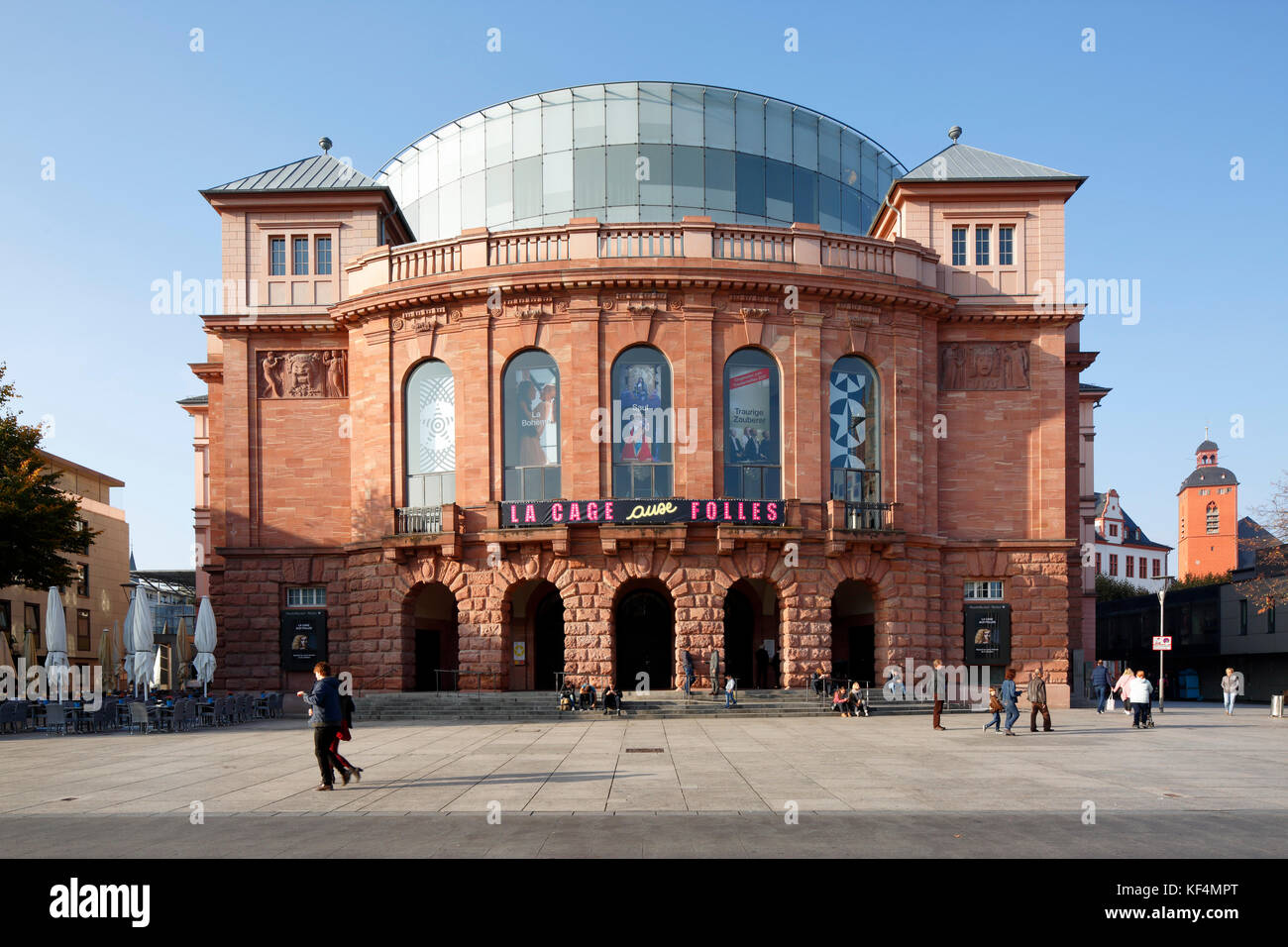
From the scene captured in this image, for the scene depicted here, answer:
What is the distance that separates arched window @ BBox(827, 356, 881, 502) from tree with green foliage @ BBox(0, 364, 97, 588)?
27.2 meters

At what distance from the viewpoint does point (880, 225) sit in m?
45.6

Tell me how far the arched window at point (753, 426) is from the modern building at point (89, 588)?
4362 centimetres

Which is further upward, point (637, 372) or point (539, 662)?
point (637, 372)

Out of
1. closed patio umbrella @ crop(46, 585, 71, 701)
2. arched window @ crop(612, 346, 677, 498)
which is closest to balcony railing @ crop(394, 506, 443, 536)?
arched window @ crop(612, 346, 677, 498)

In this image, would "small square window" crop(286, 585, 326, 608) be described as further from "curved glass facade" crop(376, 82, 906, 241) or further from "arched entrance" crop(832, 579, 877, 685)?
"curved glass facade" crop(376, 82, 906, 241)

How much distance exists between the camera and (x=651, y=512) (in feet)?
115

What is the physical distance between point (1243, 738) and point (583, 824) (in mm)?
21005

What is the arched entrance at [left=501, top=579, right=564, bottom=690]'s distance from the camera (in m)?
39.8

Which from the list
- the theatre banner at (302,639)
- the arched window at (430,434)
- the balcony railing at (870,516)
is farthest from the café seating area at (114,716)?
the balcony railing at (870,516)

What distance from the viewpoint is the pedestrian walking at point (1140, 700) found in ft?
93.7

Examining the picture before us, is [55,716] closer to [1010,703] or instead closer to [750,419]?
[750,419]

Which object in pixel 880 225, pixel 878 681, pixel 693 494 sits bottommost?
pixel 878 681
